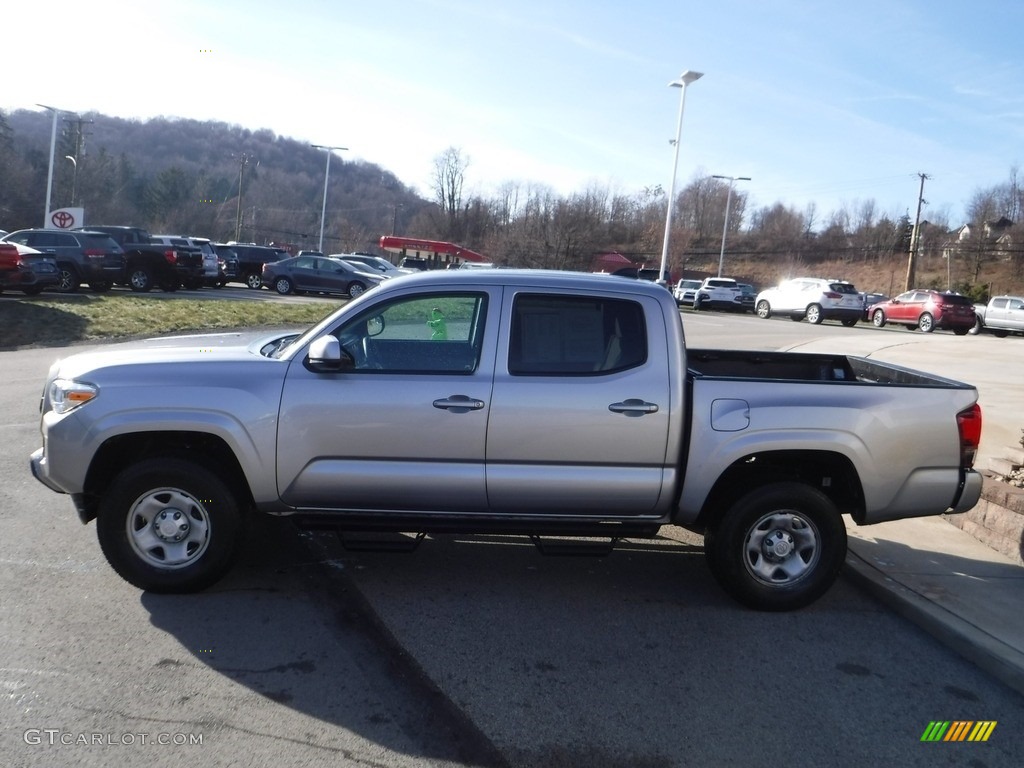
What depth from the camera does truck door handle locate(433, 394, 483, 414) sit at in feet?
16.7

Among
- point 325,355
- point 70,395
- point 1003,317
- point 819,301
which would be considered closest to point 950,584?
point 325,355

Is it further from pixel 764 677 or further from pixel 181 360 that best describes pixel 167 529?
pixel 764 677

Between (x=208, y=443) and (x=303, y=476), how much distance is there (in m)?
0.64

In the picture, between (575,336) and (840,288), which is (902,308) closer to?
(840,288)

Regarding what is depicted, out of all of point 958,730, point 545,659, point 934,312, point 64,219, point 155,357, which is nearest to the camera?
point 958,730

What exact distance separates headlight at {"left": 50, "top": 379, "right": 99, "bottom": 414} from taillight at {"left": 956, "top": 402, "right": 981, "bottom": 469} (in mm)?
5075

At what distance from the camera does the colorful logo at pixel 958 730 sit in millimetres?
4102

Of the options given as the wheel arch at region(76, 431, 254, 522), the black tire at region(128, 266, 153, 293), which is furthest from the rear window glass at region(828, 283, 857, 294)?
the wheel arch at region(76, 431, 254, 522)

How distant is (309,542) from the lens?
630cm

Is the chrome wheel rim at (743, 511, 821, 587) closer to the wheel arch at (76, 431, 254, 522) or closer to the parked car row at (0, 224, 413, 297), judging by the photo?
the wheel arch at (76, 431, 254, 522)

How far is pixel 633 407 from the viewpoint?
5148 millimetres

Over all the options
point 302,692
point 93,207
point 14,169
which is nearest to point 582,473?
point 302,692

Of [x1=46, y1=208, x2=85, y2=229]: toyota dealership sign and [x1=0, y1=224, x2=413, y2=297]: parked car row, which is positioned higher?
[x1=46, y1=208, x2=85, y2=229]: toyota dealership sign

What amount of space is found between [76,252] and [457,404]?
23.4 metres
